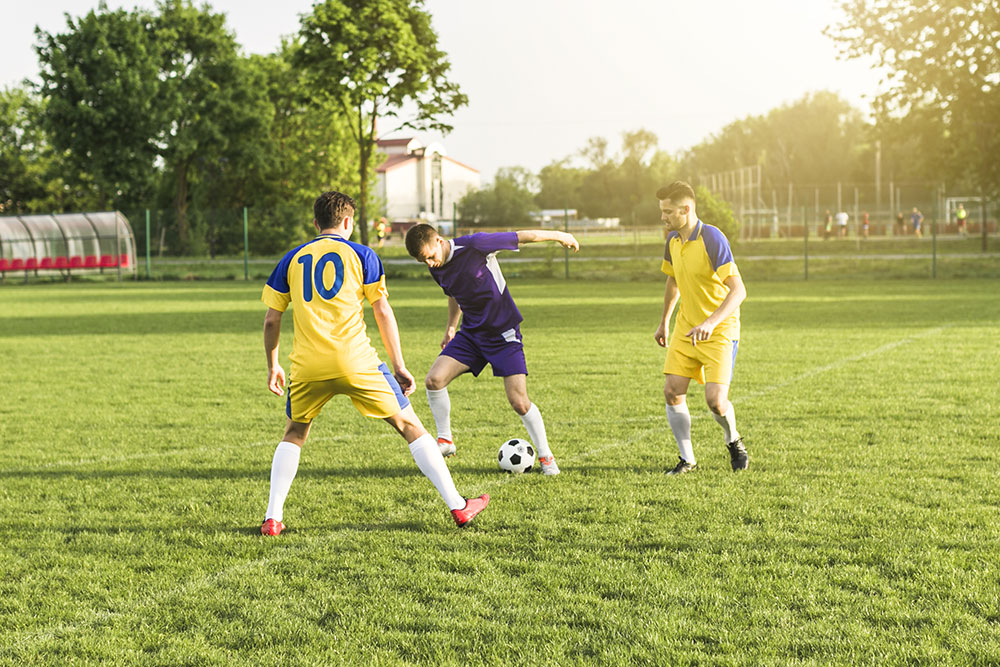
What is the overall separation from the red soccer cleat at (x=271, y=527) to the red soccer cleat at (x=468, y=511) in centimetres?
91

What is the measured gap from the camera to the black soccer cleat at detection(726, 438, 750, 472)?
6.37m

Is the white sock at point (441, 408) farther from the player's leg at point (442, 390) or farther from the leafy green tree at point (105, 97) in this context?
the leafy green tree at point (105, 97)

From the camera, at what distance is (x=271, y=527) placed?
199 inches

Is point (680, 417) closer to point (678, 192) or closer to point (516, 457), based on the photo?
point (516, 457)

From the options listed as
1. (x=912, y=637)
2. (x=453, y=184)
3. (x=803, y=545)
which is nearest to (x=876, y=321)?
(x=803, y=545)

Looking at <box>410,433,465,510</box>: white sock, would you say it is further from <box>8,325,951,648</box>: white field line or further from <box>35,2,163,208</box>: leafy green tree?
<box>35,2,163,208</box>: leafy green tree

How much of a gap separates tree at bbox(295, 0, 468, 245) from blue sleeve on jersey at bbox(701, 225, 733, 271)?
26592 mm

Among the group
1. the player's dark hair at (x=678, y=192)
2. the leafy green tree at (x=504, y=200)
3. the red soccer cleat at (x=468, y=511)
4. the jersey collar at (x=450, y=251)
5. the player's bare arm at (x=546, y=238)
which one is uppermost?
the leafy green tree at (x=504, y=200)

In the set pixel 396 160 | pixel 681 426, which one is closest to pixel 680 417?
pixel 681 426

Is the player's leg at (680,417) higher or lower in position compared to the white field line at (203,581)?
higher

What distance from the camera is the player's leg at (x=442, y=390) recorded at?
6.75 meters

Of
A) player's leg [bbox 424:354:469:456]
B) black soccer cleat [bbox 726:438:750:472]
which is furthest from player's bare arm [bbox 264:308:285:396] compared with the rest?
black soccer cleat [bbox 726:438:750:472]

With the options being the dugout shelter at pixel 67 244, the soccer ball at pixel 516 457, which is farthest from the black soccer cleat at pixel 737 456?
the dugout shelter at pixel 67 244

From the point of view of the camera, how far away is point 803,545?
477 centimetres
